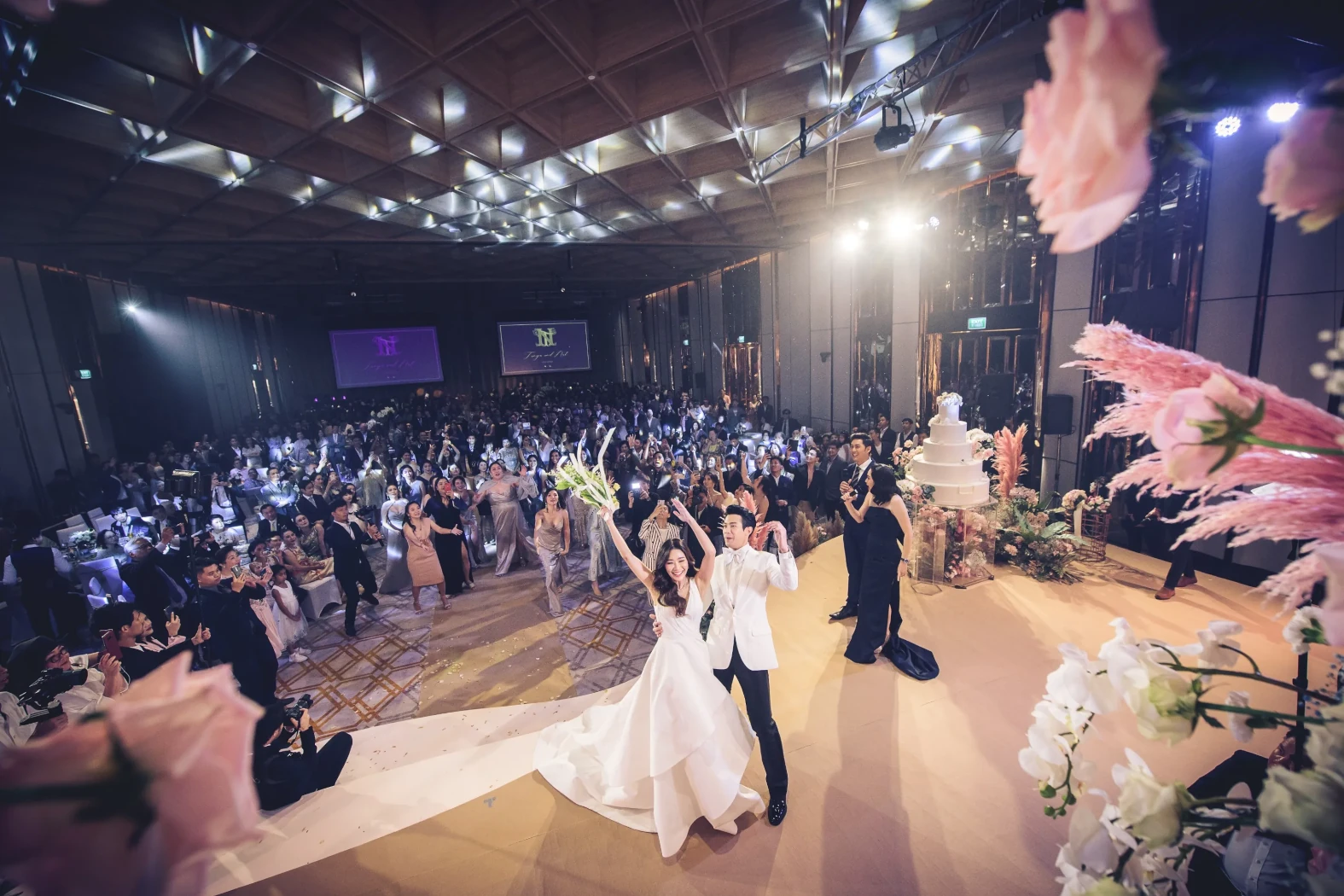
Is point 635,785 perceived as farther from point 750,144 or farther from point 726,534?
point 750,144

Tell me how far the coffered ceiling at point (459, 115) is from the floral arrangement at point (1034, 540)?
403cm

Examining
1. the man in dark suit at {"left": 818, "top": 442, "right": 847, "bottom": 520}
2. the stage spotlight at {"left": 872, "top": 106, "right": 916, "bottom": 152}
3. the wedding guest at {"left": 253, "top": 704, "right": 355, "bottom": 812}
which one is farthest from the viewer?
the man in dark suit at {"left": 818, "top": 442, "right": 847, "bottom": 520}

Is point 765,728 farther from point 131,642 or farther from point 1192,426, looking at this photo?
point 131,642

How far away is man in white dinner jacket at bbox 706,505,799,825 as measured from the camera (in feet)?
9.27

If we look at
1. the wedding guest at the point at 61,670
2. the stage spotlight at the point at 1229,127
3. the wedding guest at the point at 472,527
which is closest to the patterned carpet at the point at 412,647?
the wedding guest at the point at 472,527

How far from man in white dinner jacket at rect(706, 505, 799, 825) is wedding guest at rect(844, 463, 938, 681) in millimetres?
1375

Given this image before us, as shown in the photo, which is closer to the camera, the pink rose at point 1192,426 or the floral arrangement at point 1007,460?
the pink rose at point 1192,426

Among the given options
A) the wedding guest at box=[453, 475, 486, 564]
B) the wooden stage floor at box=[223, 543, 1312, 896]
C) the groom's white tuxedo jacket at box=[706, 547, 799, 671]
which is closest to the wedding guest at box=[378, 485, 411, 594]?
the wedding guest at box=[453, 475, 486, 564]

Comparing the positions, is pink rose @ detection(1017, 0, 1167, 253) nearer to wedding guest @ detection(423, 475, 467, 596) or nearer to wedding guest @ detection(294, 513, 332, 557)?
wedding guest @ detection(423, 475, 467, 596)

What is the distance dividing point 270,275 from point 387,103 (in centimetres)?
1090

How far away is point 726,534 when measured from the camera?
3.06 metres

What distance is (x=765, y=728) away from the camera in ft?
9.25

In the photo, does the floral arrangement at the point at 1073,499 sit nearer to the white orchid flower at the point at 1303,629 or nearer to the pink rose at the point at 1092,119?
the white orchid flower at the point at 1303,629

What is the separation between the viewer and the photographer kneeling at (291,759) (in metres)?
3.19
